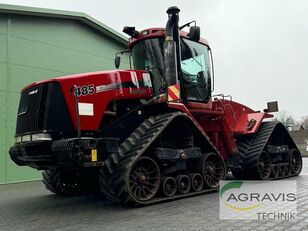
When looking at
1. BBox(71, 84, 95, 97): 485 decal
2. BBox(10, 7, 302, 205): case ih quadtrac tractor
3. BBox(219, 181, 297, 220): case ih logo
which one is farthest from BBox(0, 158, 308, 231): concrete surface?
BBox(71, 84, 95, 97): 485 decal

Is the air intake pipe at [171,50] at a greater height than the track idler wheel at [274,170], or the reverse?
the air intake pipe at [171,50]

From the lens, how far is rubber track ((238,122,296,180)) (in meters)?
9.57

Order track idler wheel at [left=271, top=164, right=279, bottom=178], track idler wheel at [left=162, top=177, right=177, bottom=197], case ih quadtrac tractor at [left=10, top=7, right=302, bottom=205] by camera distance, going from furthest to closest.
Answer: track idler wheel at [left=271, top=164, right=279, bottom=178], track idler wheel at [left=162, top=177, right=177, bottom=197], case ih quadtrac tractor at [left=10, top=7, right=302, bottom=205]

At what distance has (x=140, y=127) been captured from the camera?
22.8 feet

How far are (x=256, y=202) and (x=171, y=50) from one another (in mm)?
3275

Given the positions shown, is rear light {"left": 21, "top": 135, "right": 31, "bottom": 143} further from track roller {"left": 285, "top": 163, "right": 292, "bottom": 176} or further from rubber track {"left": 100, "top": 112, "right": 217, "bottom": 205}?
track roller {"left": 285, "top": 163, "right": 292, "bottom": 176}

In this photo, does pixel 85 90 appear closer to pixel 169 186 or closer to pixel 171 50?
pixel 171 50

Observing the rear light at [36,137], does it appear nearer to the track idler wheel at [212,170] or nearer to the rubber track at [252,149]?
the track idler wheel at [212,170]

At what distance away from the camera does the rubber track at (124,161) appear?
6090 millimetres

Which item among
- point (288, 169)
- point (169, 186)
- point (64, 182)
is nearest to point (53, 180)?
point (64, 182)

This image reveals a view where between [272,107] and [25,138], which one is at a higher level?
[272,107]

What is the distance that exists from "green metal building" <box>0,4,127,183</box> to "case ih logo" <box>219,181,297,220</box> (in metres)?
7.91

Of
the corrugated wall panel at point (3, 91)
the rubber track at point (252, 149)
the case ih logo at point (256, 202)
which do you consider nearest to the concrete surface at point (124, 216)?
the case ih logo at point (256, 202)

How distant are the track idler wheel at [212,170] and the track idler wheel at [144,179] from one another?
1.43 metres
